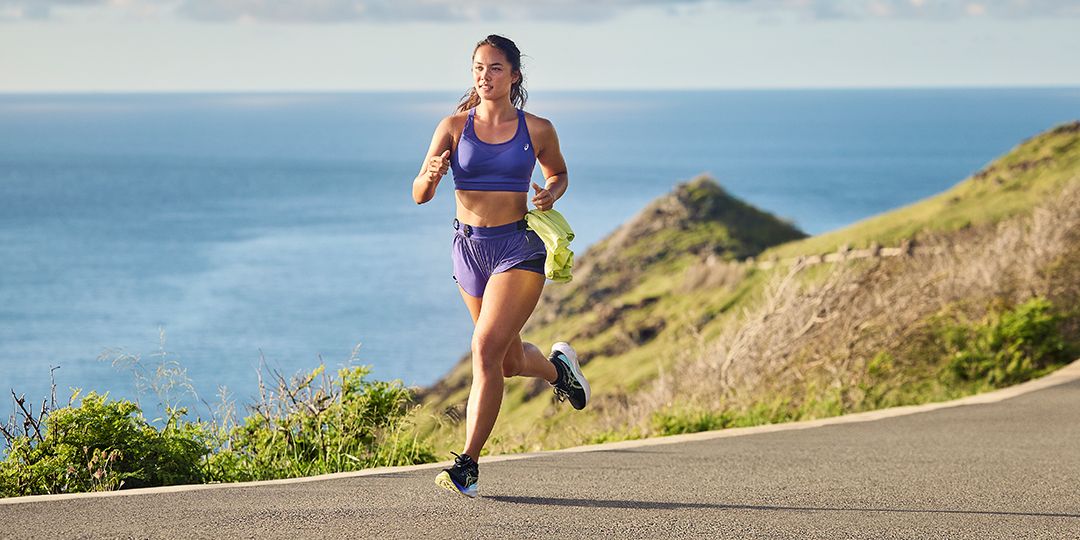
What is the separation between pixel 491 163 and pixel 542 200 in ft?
1.00

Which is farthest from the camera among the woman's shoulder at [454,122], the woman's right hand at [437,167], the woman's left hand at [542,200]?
the woman's shoulder at [454,122]

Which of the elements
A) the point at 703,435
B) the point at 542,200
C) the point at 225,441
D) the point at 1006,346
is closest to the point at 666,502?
the point at 542,200

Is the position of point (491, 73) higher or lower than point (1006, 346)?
higher

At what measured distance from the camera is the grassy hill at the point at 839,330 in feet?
36.4

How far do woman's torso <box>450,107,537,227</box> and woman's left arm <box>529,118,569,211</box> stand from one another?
64 millimetres

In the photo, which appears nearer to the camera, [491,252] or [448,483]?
[448,483]

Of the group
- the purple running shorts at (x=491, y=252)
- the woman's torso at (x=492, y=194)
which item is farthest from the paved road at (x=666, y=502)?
the woman's torso at (x=492, y=194)

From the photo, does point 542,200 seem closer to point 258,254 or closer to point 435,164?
point 435,164

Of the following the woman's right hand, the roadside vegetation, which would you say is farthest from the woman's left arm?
the roadside vegetation

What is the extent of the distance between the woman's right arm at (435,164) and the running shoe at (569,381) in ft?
5.14

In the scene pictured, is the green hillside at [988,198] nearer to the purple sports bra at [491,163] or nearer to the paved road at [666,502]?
the paved road at [666,502]

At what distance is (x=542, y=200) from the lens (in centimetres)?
609

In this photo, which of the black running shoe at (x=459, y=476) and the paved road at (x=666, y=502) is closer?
the paved road at (x=666, y=502)

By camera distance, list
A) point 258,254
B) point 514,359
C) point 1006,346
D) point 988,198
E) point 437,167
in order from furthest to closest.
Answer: point 258,254, point 988,198, point 1006,346, point 514,359, point 437,167
